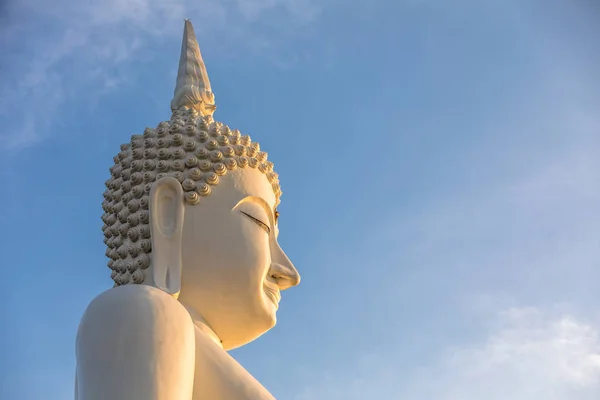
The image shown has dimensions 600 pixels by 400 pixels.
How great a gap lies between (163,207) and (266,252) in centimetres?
82

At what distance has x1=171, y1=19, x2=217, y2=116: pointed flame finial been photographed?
7.10 metres

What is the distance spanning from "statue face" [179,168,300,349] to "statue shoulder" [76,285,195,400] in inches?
31.0

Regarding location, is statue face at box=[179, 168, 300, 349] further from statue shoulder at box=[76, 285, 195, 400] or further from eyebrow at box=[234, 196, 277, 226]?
statue shoulder at box=[76, 285, 195, 400]

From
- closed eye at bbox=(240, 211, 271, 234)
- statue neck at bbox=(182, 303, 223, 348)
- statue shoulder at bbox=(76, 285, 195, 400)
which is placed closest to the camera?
statue shoulder at bbox=(76, 285, 195, 400)

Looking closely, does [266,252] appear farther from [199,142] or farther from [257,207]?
[199,142]

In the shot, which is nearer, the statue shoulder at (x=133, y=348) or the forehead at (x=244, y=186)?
the statue shoulder at (x=133, y=348)

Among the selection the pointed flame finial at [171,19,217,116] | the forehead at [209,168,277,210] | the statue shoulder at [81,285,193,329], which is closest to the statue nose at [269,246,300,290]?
the forehead at [209,168,277,210]

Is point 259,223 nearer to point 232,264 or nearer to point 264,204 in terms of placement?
point 264,204

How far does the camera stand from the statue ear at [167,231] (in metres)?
5.74

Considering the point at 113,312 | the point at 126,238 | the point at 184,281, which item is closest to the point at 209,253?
the point at 184,281

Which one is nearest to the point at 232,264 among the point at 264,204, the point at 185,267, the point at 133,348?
the point at 185,267

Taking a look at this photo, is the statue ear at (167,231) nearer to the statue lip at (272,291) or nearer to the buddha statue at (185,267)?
the buddha statue at (185,267)

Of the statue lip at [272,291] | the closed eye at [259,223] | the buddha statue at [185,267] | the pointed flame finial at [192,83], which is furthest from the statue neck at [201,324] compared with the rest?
the pointed flame finial at [192,83]

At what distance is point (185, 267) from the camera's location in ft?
19.1
